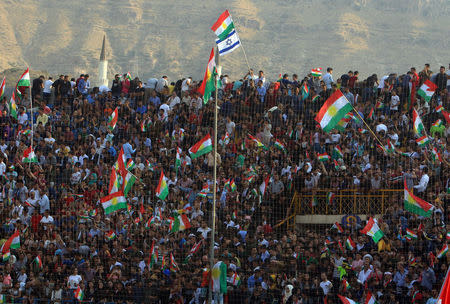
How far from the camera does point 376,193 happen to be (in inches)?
722

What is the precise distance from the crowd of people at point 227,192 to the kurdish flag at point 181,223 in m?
0.09

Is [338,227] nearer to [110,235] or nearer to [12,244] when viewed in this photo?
[110,235]

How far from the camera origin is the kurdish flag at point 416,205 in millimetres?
16234

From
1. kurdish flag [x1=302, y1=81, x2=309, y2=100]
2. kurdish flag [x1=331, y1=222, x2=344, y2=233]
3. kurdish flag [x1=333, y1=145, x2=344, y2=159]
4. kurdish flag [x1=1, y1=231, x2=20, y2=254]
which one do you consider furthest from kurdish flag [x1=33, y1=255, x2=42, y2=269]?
kurdish flag [x1=302, y1=81, x2=309, y2=100]

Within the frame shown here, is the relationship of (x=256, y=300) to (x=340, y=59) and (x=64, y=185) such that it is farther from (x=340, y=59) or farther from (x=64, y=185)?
(x=340, y=59)

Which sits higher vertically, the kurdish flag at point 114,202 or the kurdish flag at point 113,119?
the kurdish flag at point 113,119

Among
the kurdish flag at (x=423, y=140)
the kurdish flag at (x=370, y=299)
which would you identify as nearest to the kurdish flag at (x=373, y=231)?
the kurdish flag at (x=370, y=299)

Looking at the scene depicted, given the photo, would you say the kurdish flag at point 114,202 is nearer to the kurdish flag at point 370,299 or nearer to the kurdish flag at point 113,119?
the kurdish flag at point 113,119

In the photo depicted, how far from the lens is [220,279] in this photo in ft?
54.9

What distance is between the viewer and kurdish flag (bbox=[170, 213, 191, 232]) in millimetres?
18719

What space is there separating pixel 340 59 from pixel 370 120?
81051 millimetres

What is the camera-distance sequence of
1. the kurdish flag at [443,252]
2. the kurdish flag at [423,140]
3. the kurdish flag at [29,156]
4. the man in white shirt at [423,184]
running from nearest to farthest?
the kurdish flag at [443,252]
the man in white shirt at [423,184]
the kurdish flag at [423,140]
the kurdish flag at [29,156]

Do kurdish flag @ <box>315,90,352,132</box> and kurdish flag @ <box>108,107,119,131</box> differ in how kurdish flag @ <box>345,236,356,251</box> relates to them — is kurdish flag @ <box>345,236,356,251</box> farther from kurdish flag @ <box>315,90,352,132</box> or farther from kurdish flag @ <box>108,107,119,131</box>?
kurdish flag @ <box>108,107,119,131</box>

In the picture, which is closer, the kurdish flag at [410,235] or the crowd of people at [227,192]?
the kurdish flag at [410,235]
